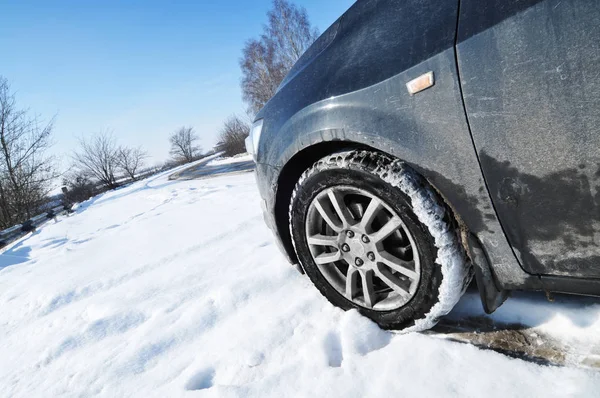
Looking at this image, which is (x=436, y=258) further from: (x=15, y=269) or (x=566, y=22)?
(x=15, y=269)

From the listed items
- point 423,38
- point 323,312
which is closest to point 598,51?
point 423,38

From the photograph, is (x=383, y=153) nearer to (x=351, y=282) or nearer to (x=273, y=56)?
(x=351, y=282)

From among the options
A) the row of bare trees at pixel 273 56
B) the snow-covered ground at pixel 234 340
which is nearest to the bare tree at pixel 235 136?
the row of bare trees at pixel 273 56

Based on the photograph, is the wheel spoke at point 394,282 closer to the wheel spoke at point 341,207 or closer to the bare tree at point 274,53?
the wheel spoke at point 341,207

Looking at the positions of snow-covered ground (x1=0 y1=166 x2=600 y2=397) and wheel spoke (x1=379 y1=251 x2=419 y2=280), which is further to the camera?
wheel spoke (x1=379 y1=251 x2=419 y2=280)

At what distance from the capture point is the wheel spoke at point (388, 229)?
1.25m

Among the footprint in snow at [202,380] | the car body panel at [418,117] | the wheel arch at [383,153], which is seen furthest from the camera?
the footprint in snow at [202,380]

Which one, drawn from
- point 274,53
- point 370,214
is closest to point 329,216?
point 370,214

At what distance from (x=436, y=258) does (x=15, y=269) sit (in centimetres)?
506

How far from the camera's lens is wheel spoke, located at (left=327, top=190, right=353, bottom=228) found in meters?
1.39

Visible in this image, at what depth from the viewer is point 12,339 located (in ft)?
7.04

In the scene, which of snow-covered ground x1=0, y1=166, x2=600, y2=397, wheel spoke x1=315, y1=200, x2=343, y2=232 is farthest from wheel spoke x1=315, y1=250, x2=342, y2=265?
snow-covered ground x1=0, y1=166, x2=600, y2=397

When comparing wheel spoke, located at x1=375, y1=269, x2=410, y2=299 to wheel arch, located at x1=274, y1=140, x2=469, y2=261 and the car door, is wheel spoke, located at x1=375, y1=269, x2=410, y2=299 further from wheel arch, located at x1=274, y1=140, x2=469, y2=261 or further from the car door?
the car door

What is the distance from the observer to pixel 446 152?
3.51 ft
